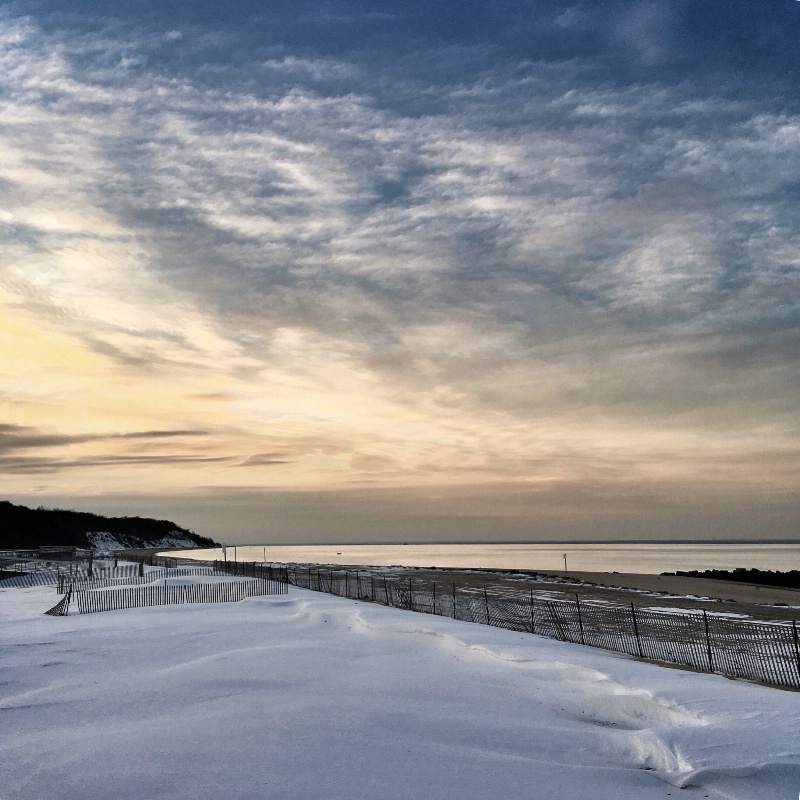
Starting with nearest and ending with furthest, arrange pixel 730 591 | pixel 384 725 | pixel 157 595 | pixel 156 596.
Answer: pixel 384 725, pixel 157 595, pixel 156 596, pixel 730 591

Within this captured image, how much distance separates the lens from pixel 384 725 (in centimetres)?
1163

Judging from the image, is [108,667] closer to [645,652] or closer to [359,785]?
[359,785]

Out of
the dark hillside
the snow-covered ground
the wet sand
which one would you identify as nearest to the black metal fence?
the snow-covered ground

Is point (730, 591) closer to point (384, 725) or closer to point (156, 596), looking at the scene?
point (156, 596)

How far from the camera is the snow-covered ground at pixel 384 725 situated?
9164 mm

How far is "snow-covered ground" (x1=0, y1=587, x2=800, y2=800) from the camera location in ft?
30.1

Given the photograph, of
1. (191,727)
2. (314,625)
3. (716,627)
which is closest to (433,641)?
(314,625)

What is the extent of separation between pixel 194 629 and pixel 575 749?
17.0 meters

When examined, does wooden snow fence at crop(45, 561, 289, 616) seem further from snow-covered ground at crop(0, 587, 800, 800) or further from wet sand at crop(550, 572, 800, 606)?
wet sand at crop(550, 572, 800, 606)

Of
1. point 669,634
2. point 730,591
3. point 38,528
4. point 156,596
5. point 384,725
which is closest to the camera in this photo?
point 384,725

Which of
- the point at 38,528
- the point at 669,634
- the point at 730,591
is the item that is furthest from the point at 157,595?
the point at 38,528

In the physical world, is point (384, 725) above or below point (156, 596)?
below

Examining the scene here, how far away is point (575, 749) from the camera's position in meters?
10.6

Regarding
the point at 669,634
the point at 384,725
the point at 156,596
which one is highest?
the point at 156,596
